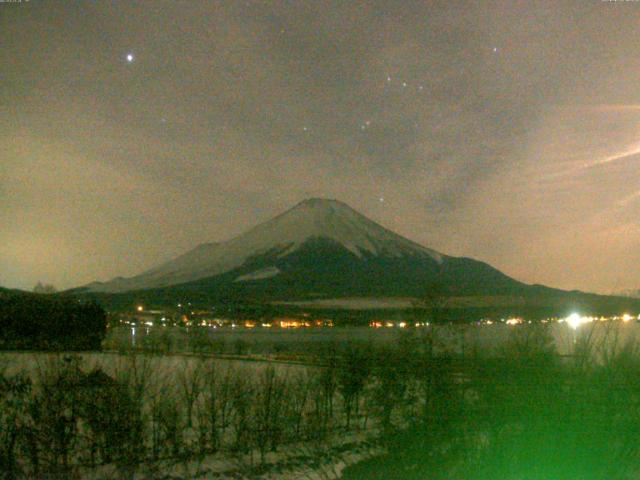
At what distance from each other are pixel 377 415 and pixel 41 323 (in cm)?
1896

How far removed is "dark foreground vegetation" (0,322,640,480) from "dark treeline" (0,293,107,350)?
11382 millimetres

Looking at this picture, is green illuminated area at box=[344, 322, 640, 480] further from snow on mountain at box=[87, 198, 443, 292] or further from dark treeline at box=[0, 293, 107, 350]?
snow on mountain at box=[87, 198, 443, 292]

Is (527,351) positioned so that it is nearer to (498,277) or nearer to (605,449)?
(605,449)

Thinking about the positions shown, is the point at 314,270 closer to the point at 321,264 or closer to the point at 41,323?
the point at 321,264

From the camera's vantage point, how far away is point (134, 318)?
66.6 metres

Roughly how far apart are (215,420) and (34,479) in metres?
3.81

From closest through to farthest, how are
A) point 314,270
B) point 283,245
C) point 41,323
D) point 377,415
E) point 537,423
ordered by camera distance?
1. point 537,423
2. point 377,415
3. point 41,323
4. point 314,270
5. point 283,245

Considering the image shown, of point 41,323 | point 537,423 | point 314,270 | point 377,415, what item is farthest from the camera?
point 314,270

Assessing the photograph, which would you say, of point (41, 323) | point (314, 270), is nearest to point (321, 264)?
point (314, 270)

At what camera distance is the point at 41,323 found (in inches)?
1098

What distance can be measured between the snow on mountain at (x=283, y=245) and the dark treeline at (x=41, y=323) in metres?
81.2

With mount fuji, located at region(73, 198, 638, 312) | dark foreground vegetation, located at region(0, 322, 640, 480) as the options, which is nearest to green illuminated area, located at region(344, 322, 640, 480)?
dark foreground vegetation, located at region(0, 322, 640, 480)

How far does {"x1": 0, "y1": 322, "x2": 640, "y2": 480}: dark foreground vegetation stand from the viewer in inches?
303

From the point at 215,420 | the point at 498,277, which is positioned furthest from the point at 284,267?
the point at 215,420
